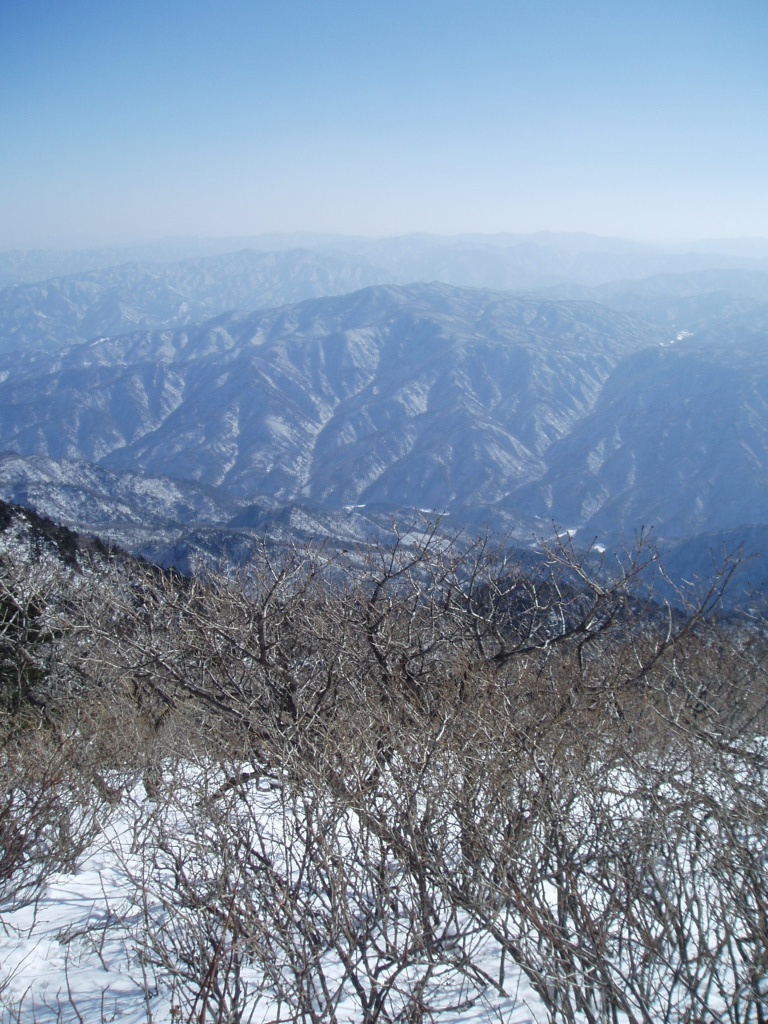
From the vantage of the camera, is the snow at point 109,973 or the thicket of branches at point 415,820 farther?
the snow at point 109,973

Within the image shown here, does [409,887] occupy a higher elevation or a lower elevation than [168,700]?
higher

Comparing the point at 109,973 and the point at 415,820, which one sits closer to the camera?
the point at 415,820

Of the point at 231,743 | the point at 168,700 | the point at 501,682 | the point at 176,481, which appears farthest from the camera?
the point at 176,481

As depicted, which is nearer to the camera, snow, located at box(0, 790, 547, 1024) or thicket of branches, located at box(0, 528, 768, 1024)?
thicket of branches, located at box(0, 528, 768, 1024)

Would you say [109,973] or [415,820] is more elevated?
[415,820]

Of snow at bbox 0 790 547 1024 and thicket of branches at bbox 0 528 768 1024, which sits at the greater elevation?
thicket of branches at bbox 0 528 768 1024

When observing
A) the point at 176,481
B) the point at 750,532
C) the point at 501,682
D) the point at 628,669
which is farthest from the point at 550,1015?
the point at 176,481

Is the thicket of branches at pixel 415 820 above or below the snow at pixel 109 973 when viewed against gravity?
above

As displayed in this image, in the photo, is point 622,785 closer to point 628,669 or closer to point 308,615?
point 628,669
